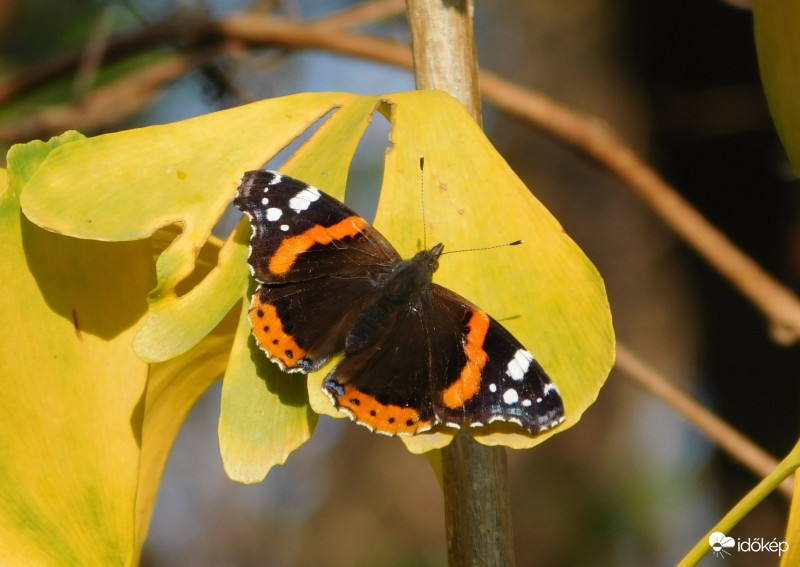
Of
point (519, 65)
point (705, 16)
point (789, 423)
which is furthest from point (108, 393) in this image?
point (519, 65)

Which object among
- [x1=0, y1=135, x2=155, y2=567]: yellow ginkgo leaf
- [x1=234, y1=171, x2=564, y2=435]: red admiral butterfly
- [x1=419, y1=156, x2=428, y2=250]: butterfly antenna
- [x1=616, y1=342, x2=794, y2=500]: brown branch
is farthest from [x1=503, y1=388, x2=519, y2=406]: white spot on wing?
[x1=616, y1=342, x2=794, y2=500]: brown branch

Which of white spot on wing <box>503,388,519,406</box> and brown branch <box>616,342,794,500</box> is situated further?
brown branch <box>616,342,794,500</box>

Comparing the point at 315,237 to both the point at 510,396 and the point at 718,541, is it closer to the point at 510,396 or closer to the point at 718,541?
the point at 510,396

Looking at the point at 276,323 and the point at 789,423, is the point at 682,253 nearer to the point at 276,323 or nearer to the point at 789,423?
the point at 789,423

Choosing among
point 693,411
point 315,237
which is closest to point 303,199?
point 315,237

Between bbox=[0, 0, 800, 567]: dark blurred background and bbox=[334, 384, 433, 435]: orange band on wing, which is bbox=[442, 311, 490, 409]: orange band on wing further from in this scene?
bbox=[0, 0, 800, 567]: dark blurred background

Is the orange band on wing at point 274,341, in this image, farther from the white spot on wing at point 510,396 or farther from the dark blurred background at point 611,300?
the dark blurred background at point 611,300

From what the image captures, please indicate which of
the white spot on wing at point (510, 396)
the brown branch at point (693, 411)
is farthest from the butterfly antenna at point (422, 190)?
the brown branch at point (693, 411)
